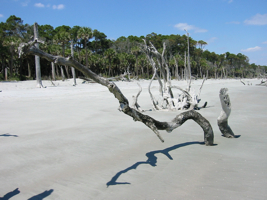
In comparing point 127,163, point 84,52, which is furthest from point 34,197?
point 84,52

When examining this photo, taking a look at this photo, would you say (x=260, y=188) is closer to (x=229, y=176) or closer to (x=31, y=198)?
(x=229, y=176)

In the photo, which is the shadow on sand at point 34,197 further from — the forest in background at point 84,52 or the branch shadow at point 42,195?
the forest in background at point 84,52

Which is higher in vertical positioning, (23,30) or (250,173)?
(23,30)

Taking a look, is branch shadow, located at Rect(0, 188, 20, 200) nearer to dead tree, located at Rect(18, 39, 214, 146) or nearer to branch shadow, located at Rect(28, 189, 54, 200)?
branch shadow, located at Rect(28, 189, 54, 200)

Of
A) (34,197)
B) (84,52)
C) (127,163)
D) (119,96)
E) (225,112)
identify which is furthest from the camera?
(84,52)

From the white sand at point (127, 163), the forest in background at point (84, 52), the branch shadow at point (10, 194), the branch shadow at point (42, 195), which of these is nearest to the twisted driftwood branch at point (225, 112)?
the white sand at point (127, 163)

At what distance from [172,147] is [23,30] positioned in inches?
2124

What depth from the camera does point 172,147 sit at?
16.0ft

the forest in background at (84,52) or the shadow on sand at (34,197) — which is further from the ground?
the forest in background at (84,52)

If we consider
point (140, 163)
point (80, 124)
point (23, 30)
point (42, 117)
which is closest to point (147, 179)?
point (140, 163)

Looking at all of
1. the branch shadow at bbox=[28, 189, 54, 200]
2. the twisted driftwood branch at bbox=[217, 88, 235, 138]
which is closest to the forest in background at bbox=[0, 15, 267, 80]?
the twisted driftwood branch at bbox=[217, 88, 235, 138]

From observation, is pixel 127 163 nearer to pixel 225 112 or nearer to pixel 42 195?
pixel 42 195

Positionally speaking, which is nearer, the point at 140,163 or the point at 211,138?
the point at 140,163

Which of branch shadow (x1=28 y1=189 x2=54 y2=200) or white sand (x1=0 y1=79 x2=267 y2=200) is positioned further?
white sand (x1=0 y1=79 x2=267 y2=200)
